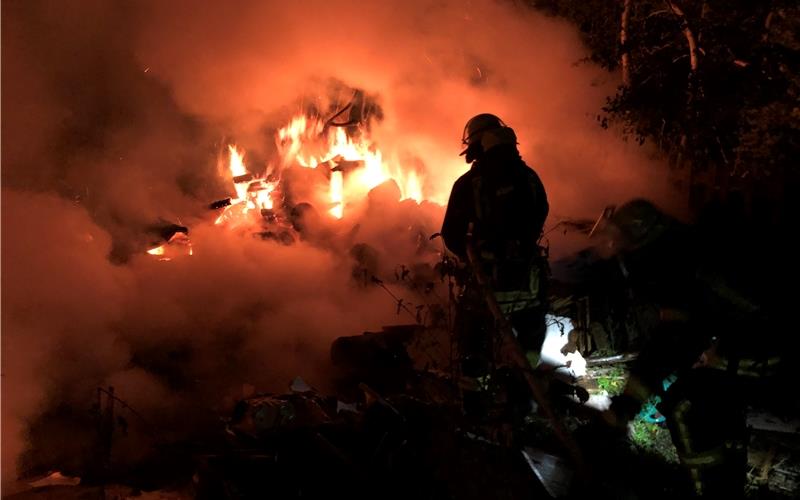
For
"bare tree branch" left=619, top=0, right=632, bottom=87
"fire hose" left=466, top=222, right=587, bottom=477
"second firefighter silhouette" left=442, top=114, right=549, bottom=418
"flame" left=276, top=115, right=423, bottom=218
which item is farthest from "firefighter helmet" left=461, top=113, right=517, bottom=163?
"bare tree branch" left=619, top=0, right=632, bottom=87

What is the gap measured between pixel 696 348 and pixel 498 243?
4.34ft

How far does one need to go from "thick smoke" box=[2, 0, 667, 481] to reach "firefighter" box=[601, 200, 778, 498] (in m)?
3.11

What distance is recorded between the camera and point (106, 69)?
9.16 m

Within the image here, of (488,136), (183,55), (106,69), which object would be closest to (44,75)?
(106,69)

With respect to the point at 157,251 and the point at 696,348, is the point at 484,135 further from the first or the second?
the point at 157,251

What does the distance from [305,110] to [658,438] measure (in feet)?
28.9

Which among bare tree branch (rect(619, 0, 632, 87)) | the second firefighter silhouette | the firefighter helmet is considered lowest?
the second firefighter silhouette

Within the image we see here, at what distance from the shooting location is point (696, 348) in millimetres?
2762

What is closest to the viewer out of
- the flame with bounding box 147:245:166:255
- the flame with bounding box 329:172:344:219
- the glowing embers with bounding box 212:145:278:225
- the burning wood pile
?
the flame with bounding box 147:245:166:255

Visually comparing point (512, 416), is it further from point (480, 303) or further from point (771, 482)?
point (771, 482)

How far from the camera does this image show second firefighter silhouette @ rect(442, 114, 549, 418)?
3.57 meters

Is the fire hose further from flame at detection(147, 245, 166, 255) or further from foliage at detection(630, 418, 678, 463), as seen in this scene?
flame at detection(147, 245, 166, 255)

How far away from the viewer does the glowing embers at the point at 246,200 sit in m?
8.48

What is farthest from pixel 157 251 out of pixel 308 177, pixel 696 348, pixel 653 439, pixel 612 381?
pixel 696 348
